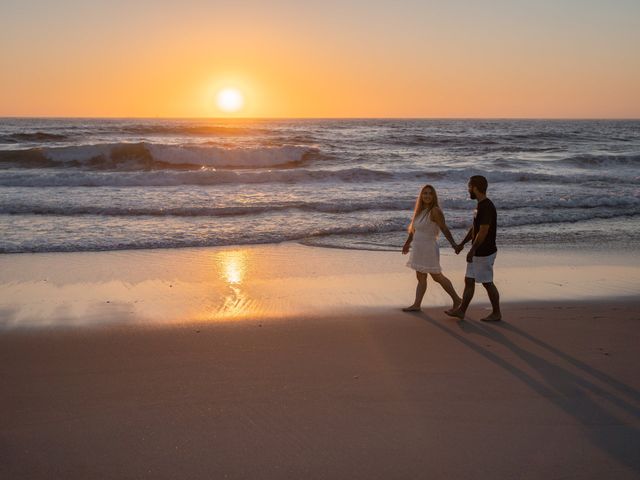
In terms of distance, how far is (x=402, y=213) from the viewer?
14.6 m

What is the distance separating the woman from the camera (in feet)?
22.1

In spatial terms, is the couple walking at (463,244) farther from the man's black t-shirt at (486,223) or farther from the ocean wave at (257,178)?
the ocean wave at (257,178)

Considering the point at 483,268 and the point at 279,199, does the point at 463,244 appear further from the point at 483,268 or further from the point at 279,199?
the point at 279,199

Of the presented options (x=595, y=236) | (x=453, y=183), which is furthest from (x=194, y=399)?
(x=453, y=183)

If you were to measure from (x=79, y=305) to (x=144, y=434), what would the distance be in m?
3.39

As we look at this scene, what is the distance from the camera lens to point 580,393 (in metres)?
4.57

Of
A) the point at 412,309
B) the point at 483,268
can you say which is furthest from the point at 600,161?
the point at 412,309

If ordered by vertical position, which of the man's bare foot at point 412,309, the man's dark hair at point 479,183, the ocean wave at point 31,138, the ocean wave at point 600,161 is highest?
the man's dark hair at point 479,183

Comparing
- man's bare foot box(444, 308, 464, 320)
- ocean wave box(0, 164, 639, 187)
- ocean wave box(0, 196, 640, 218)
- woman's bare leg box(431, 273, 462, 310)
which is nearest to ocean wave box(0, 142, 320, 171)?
ocean wave box(0, 164, 639, 187)

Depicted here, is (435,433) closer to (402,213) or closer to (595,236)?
(595,236)

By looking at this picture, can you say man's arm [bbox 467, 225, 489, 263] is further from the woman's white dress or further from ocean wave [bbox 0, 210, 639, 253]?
ocean wave [bbox 0, 210, 639, 253]

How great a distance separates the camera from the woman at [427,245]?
673 centimetres

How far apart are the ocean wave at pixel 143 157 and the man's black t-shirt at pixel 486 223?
23966 millimetres

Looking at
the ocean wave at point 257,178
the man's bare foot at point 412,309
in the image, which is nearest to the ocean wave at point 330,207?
the ocean wave at point 257,178
